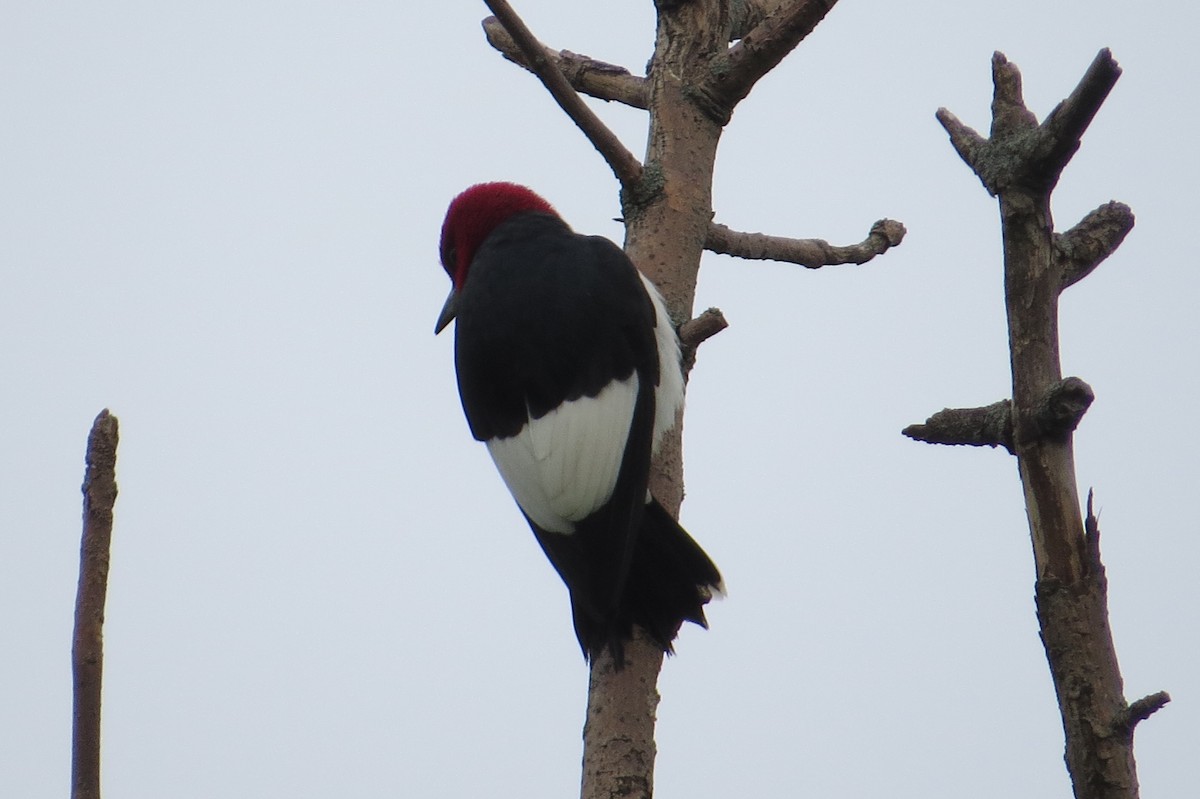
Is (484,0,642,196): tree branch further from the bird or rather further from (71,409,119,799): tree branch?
→ (71,409,119,799): tree branch

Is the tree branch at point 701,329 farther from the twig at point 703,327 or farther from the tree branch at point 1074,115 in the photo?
the tree branch at point 1074,115

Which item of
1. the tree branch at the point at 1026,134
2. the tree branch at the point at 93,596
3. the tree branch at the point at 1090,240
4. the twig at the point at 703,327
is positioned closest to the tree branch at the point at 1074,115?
the tree branch at the point at 1026,134

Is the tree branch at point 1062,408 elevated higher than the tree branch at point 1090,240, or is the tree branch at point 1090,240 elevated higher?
the tree branch at point 1090,240

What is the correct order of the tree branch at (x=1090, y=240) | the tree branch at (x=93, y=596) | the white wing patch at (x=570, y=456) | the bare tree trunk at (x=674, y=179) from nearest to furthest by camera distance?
the tree branch at (x=93, y=596) → the tree branch at (x=1090, y=240) → the bare tree trunk at (x=674, y=179) → the white wing patch at (x=570, y=456)

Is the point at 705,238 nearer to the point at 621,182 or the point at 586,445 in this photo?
the point at 621,182

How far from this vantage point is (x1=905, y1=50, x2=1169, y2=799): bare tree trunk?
7.04 feet

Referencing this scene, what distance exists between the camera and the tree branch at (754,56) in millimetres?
3107

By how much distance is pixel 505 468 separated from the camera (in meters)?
3.15

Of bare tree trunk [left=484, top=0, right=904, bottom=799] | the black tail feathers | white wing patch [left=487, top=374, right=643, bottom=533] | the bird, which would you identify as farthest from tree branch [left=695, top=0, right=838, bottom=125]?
the black tail feathers

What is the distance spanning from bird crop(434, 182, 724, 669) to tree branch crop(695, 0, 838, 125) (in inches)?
18.1

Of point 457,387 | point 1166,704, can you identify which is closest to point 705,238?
point 457,387

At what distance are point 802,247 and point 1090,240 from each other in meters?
1.32

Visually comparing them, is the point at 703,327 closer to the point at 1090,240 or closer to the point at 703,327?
the point at 703,327

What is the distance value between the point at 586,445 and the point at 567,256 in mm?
541
